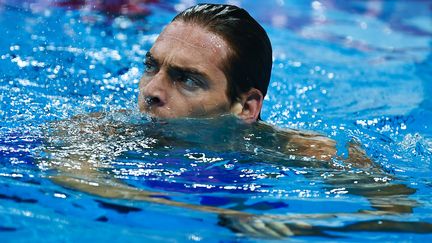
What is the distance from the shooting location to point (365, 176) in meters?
3.16

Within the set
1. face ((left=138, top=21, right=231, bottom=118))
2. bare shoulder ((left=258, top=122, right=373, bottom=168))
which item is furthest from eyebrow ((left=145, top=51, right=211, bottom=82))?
bare shoulder ((left=258, top=122, right=373, bottom=168))

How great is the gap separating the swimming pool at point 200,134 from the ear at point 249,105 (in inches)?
3.1

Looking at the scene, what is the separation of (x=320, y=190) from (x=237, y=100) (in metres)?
0.69

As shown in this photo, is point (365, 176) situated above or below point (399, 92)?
below

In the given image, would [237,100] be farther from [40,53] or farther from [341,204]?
[40,53]

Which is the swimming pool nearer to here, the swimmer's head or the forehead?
the swimmer's head

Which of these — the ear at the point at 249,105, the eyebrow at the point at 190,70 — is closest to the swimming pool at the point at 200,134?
the ear at the point at 249,105

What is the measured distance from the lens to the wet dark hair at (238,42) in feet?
11.3

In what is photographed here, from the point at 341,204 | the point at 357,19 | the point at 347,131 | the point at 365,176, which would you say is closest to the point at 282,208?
the point at 341,204

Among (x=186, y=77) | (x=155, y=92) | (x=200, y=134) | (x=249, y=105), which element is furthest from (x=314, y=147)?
(x=155, y=92)

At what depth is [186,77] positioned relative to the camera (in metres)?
3.32

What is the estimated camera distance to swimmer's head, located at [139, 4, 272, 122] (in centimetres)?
330

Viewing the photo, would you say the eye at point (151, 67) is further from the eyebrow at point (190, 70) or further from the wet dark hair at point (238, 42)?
the wet dark hair at point (238, 42)

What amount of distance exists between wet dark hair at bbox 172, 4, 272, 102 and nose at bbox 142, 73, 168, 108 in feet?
1.03
